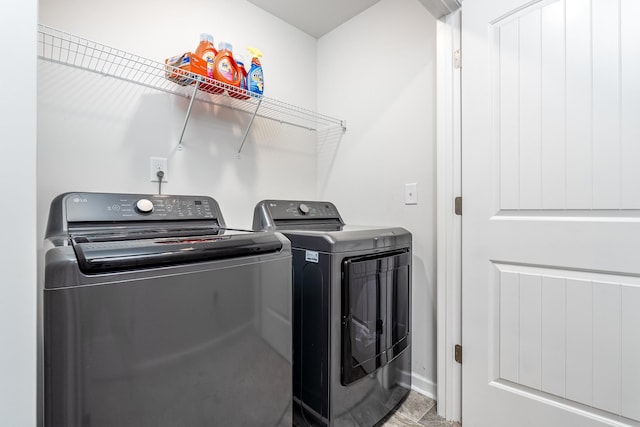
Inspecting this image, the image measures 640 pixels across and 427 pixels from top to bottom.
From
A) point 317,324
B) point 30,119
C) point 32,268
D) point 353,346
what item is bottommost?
point 353,346

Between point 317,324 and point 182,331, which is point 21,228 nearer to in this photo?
point 182,331

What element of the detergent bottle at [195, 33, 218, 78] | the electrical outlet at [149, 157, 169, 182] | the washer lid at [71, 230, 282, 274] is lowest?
the washer lid at [71, 230, 282, 274]

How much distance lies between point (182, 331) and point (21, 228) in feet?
1.44

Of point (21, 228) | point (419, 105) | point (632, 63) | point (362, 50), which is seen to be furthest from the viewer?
point (362, 50)

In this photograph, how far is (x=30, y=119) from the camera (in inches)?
25.5

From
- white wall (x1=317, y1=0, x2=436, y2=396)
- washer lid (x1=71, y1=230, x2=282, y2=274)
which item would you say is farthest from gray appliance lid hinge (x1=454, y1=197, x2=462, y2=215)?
washer lid (x1=71, y1=230, x2=282, y2=274)

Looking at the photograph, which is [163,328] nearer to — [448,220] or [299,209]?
[299,209]

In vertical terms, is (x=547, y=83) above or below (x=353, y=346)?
above

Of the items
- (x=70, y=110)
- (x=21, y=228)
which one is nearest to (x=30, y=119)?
(x=21, y=228)

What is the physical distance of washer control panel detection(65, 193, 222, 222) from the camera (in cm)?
121

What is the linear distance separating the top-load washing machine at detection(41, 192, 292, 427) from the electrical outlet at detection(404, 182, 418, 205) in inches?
38.9

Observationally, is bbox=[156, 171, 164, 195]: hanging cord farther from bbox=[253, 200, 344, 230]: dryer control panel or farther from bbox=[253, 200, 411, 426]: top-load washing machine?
bbox=[253, 200, 411, 426]: top-load washing machine

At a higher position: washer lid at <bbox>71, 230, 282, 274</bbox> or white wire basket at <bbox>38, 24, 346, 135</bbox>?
white wire basket at <bbox>38, 24, 346, 135</bbox>

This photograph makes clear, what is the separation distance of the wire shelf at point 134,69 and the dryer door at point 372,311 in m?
1.14
